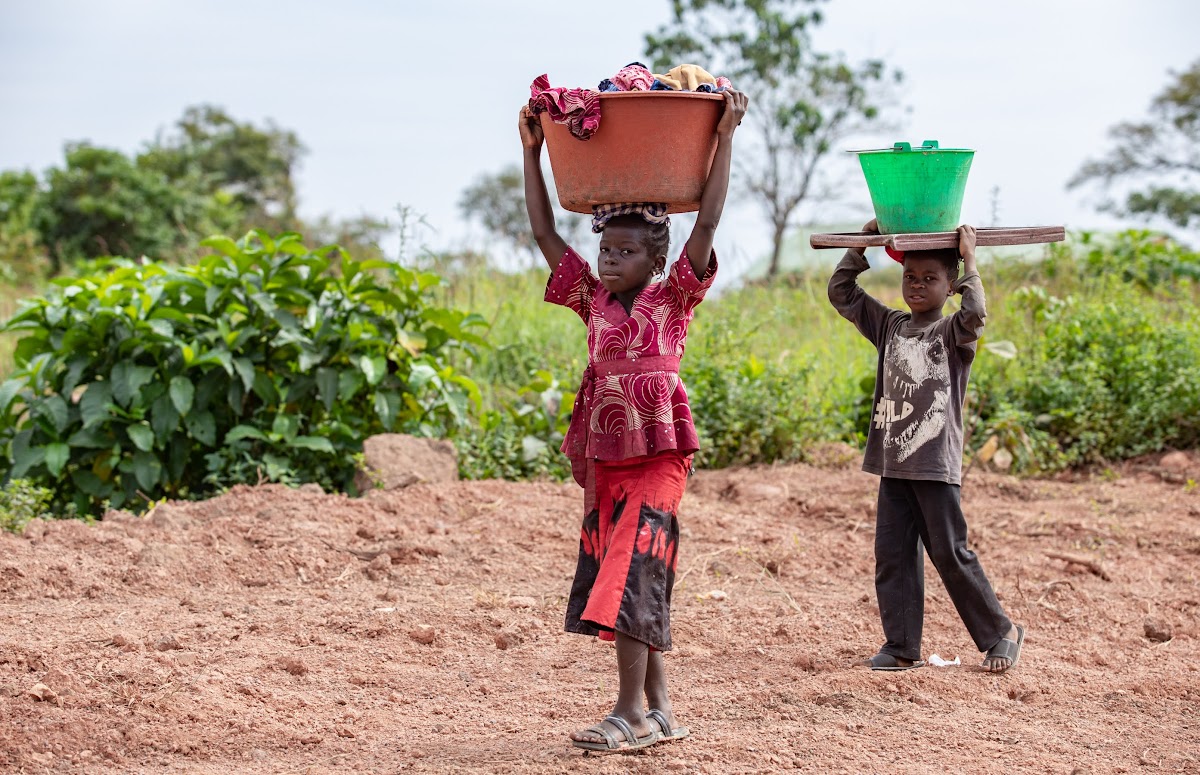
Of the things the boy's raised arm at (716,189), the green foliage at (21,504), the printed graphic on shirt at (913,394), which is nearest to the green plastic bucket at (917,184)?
the printed graphic on shirt at (913,394)

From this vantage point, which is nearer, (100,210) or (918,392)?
(918,392)

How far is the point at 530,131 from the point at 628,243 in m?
0.43

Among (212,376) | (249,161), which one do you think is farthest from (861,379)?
(249,161)

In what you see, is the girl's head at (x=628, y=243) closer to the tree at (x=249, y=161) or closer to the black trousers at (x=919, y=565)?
the black trousers at (x=919, y=565)

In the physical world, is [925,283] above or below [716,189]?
below

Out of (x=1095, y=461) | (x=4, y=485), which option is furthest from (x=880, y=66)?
(x=4, y=485)

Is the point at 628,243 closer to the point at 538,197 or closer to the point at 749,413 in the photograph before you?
the point at 538,197

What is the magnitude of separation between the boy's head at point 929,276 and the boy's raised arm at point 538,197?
1.18m

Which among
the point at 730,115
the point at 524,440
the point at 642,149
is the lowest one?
the point at 524,440

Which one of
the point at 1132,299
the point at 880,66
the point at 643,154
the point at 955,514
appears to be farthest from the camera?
the point at 880,66

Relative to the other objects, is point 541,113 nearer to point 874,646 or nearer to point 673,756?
point 673,756

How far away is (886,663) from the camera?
3.69m

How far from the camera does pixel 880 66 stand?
20547mm

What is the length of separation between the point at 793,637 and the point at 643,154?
193cm
